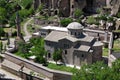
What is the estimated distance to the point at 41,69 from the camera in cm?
4238

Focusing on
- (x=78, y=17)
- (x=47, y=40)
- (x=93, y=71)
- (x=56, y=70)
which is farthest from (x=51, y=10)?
(x=93, y=71)

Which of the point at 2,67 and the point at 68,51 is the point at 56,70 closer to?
the point at 68,51

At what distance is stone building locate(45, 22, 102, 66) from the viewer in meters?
43.5

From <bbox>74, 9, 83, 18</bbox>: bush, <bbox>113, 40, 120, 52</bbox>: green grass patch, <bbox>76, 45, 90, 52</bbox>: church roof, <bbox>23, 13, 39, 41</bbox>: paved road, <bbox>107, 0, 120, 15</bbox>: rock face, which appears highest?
<bbox>107, 0, 120, 15</bbox>: rock face

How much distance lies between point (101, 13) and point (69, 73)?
29866mm

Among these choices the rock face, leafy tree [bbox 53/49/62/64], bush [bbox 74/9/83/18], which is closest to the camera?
→ leafy tree [bbox 53/49/62/64]

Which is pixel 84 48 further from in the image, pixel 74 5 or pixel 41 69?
pixel 74 5

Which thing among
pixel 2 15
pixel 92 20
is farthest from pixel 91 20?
pixel 2 15

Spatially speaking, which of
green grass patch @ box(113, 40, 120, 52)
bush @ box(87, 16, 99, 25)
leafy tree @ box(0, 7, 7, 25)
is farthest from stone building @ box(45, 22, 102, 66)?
leafy tree @ box(0, 7, 7, 25)

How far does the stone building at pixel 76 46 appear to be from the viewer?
143 feet

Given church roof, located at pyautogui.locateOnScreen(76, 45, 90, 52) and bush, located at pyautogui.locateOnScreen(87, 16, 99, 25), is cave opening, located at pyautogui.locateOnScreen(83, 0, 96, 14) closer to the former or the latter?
bush, located at pyautogui.locateOnScreen(87, 16, 99, 25)

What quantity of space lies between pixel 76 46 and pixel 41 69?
5.79m

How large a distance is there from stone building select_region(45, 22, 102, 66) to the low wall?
3.65m

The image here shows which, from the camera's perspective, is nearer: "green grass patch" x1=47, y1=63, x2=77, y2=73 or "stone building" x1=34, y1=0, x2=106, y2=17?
"green grass patch" x1=47, y1=63, x2=77, y2=73
